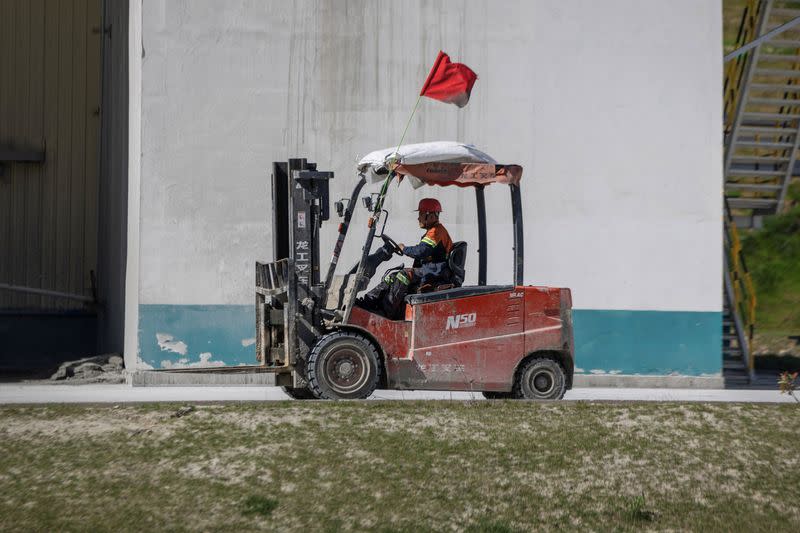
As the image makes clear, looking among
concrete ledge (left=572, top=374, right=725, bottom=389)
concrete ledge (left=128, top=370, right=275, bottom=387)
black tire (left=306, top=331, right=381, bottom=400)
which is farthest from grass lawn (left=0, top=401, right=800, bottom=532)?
concrete ledge (left=572, top=374, right=725, bottom=389)

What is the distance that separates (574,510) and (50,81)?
1600cm

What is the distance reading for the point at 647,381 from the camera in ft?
53.5

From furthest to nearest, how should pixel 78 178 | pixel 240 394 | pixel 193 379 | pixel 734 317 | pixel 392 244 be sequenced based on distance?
pixel 78 178
pixel 734 317
pixel 193 379
pixel 240 394
pixel 392 244

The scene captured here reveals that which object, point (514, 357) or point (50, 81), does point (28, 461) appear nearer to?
point (514, 357)

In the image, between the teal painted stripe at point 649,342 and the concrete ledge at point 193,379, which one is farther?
the teal painted stripe at point 649,342

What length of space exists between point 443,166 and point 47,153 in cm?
1178

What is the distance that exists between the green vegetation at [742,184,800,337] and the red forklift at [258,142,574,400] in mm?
19561

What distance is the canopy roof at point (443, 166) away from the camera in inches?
460

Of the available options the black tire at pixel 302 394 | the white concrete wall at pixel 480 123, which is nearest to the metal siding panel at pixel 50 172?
the white concrete wall at pixel 480 123

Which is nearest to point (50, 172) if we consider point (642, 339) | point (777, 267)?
point (642, 339)

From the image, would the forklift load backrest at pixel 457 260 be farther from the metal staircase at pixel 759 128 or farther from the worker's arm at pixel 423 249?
the metal staircase at pixel 759 128

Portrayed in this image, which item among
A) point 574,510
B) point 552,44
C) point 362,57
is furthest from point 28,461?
point 552,44

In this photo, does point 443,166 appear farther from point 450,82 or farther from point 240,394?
point 240,394

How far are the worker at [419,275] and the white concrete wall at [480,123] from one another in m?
4.09
